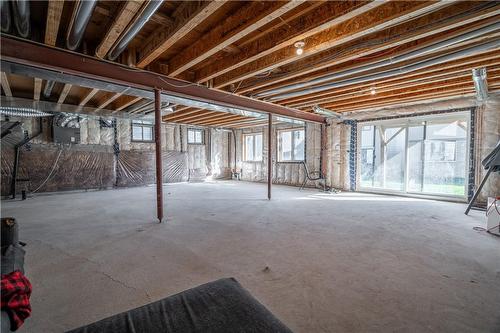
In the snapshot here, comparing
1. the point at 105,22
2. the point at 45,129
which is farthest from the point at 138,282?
the point at 45,129

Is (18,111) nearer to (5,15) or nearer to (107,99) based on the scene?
(107,99)

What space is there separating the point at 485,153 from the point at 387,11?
4.68 m

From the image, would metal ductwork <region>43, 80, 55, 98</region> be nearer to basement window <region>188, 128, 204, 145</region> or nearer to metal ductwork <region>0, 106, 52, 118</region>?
metal ductwork <region>0, 106, 52, 118</region>

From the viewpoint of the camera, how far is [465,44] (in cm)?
274

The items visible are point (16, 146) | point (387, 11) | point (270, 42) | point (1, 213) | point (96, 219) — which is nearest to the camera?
point (387, 11)

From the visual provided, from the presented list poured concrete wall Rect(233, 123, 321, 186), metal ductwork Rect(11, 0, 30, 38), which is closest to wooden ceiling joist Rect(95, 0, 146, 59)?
metal ductwork Rect(11, 0, 30, 38)

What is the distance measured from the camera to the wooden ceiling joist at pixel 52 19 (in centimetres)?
199

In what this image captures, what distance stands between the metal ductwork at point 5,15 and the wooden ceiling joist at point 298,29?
2203 millimetres

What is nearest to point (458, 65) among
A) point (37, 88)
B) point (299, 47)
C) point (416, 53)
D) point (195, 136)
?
point (416, 53)

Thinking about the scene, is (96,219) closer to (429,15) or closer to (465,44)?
(429,15)

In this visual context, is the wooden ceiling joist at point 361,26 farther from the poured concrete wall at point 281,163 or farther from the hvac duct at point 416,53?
the poured concrete wall at point 281,163

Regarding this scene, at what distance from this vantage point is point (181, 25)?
2301 mm

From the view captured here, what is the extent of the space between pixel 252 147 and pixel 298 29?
7.66 meters

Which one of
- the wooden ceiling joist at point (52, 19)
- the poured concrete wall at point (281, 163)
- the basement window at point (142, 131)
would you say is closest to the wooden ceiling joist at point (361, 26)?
the wooden ceiling joist at point (52, 19)
